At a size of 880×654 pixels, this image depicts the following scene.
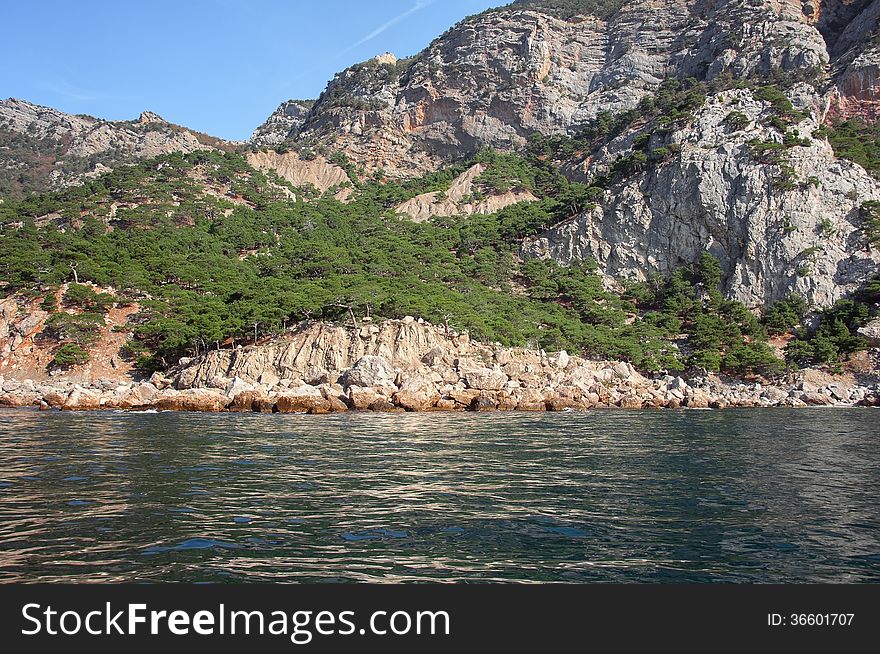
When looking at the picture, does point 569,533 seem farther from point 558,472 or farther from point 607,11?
point 607,11

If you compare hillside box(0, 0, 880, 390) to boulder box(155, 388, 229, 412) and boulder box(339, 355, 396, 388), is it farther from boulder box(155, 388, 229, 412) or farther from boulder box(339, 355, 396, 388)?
boulder box(155, 388, 229, 412)

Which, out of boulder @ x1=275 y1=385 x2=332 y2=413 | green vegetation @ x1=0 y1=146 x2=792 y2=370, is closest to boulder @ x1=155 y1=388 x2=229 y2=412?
boulder @ x1=275 y1=385 x2=332 y2=413

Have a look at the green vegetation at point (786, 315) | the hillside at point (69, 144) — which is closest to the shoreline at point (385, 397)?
the green vegetation at point (786, 315)

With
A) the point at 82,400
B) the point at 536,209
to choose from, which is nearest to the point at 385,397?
the point at 82,400

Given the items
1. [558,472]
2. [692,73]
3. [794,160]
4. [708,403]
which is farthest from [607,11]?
[558,472]

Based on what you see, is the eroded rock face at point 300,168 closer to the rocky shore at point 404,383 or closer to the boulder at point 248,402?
the rocky shore at point 404,383

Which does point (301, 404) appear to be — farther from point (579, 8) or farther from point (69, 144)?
point (69, 144)

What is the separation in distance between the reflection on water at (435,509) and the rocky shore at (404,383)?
15511 mm

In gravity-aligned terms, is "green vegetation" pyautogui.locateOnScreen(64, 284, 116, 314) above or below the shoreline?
above

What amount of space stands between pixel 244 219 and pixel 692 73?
87591 millimetres

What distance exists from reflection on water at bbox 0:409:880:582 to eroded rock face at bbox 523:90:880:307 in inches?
2001

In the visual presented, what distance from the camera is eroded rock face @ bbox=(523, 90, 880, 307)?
2468 inches

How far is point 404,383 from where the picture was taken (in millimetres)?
37500

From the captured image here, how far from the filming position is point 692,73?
11019 centimetres
